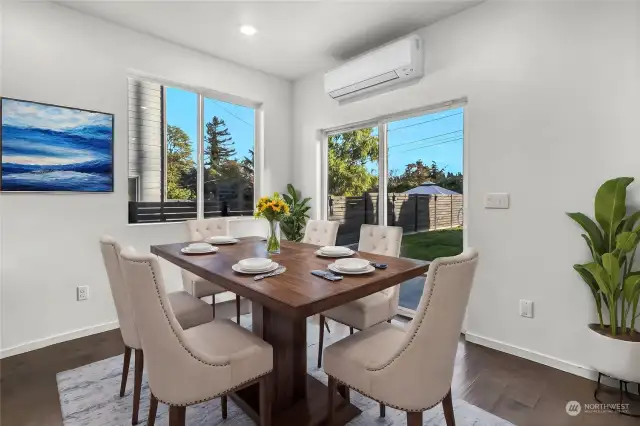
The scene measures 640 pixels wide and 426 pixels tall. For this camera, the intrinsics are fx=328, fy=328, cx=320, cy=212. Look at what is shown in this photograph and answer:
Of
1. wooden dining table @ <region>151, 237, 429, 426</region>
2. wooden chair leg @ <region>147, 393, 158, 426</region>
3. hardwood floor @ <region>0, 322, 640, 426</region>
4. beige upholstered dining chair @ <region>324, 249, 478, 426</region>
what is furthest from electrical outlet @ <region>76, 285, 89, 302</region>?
beige upholstered dining chair @ <region>324, 249, 478, 426</region>

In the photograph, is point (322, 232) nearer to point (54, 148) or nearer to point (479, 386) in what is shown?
point (479, 386)

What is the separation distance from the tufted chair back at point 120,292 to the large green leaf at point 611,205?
2746 millimetres

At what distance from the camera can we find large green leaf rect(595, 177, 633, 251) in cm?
191

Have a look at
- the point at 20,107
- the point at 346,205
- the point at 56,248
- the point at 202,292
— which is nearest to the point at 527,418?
the point at 202,292

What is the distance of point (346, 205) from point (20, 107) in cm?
314

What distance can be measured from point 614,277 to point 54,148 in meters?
4.05

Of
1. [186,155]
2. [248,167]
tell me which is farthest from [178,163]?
[248,167]

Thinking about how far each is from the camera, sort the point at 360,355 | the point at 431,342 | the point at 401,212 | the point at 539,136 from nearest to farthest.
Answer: the point at 431,342 → the point at 360,355 → the point at 539,136 → the point at 401,212

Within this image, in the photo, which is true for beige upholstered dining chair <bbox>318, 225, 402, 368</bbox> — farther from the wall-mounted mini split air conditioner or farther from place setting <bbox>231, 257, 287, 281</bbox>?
the wall-mounted mini split air conditioner

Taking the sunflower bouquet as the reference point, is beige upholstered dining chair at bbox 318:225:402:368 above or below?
below

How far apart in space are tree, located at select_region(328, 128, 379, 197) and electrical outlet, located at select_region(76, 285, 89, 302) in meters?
2.75

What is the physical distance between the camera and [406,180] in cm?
347

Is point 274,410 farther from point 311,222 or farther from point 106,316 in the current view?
point 106,316

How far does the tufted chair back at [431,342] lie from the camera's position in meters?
1.21
